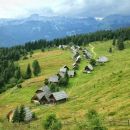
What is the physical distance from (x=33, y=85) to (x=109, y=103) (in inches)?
2455

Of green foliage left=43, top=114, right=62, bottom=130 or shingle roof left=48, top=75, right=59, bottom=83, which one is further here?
shingle roof left=48, top=75, right=59, bottom=83

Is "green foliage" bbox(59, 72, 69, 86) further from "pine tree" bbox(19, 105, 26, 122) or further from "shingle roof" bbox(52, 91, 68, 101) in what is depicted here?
"pine tree" bbox(19, 105, 26, 122)

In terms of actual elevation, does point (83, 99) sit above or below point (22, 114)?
above

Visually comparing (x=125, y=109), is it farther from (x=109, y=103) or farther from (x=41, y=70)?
(x=41, y=70)

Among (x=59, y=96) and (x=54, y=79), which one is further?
(x=54, y=79)

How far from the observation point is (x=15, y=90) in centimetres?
14700

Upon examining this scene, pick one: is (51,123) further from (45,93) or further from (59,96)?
(45,93)

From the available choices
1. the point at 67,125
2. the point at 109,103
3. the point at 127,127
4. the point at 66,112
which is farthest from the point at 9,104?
A: the point at 127,127

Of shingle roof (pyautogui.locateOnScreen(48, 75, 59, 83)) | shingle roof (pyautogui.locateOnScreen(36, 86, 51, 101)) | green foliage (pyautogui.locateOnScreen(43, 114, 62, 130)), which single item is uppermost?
green foliage (pyautogui.locateOnScreen(43, 114, 62, 130))

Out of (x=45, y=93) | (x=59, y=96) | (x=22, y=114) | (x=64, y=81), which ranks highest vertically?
A: (x=22, y=114)

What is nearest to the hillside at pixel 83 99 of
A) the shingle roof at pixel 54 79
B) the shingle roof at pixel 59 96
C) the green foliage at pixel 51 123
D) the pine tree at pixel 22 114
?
the shingle roof at pixel 59 96

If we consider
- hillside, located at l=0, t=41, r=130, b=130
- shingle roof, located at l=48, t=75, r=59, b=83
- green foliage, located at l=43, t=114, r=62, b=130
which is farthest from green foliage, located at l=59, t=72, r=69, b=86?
green foliage, located at l=43, t=114, r=62, b=130

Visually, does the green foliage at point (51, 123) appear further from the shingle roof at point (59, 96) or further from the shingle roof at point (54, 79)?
the shingle roof at point (54, 79)

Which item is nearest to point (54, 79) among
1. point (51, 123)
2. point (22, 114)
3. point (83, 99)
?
point (83, 99)
